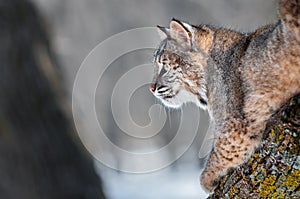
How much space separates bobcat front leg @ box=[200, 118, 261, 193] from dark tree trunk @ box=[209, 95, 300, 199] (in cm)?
16

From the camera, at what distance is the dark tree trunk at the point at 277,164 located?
2.33 m

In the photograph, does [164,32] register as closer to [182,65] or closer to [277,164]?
[182,65]

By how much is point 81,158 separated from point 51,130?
1.06ft

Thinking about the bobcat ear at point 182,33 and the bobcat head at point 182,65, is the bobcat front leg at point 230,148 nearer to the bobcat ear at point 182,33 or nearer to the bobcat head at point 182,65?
the bobcat head at point 182,65

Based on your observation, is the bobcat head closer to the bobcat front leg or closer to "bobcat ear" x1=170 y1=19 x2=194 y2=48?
"bobcat ear" x1=170 y1=19 x2=194 y2=48

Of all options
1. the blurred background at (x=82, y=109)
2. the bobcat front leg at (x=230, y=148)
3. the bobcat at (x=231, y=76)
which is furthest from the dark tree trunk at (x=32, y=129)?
the bobcat front leg at (x=230, y=148)

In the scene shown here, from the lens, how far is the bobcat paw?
10.7 feet

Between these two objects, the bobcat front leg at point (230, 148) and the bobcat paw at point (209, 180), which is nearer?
the bobcat front leg at point (230, 148)

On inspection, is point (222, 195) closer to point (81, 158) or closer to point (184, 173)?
point (81, 158)

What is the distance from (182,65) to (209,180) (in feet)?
2.07

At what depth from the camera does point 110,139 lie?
8.77 metres

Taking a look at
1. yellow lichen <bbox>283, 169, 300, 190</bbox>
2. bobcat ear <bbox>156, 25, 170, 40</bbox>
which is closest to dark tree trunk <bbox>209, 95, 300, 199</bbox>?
yellow lichen <bbox>283, 169, 300, 190</bbox>

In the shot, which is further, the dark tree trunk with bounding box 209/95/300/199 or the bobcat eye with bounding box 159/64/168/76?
the bobcat eye with bounding box 159/64/168/76

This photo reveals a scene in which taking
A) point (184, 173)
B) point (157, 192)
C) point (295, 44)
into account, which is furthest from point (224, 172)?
point (184, 173)
